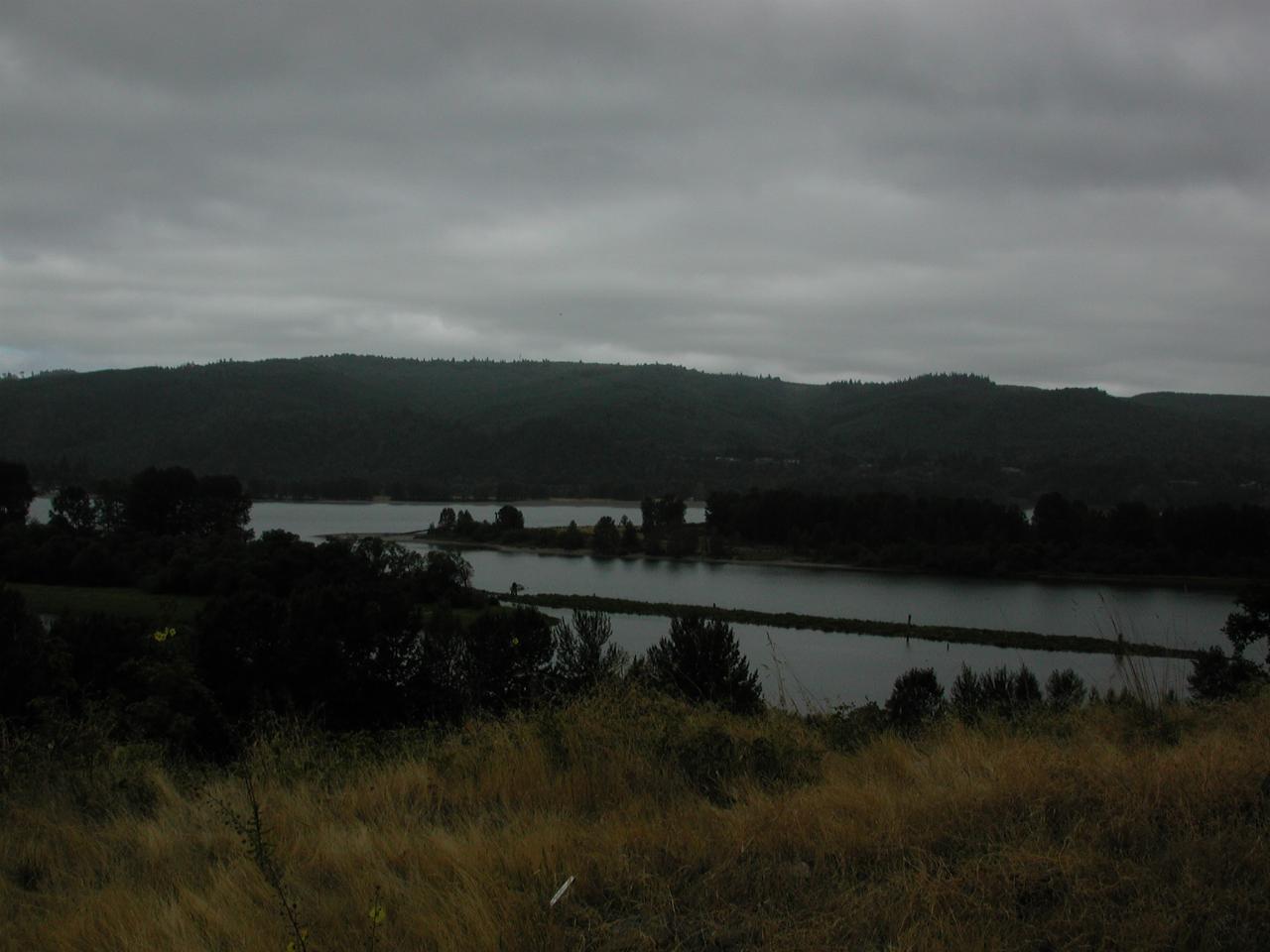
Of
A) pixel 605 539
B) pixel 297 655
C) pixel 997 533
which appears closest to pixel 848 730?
pixel 297 655

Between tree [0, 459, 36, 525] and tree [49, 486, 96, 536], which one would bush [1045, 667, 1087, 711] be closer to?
tree [49, 486, 96, 536]

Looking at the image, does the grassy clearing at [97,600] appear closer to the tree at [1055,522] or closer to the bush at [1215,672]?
the bush at [1215,672]

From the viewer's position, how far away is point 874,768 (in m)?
4.04

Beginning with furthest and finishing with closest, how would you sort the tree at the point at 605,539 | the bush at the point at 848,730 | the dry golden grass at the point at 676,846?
1. the tree at the point at 605,539
2. the bush at the point at 848,730
3. the dry golden grass at the point at 676,846

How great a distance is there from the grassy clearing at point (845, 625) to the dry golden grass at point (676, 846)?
26665 millimetres

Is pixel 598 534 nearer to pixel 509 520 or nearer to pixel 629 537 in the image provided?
pixel 629 537

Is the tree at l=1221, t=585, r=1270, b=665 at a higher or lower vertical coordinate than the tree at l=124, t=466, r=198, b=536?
lower

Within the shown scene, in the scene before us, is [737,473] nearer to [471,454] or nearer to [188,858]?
[471,454]

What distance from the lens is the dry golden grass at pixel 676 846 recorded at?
2.46 meters

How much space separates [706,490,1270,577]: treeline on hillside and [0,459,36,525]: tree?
3990 cm

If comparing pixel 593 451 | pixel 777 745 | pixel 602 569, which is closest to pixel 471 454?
pixel 593 451

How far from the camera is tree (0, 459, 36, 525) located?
175 ft

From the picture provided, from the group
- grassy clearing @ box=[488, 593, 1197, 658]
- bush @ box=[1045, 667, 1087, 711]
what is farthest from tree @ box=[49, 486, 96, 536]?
bush @ box=[1045, 667, 1087, 711]

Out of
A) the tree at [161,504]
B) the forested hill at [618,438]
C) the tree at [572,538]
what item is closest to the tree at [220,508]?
the tree at [161,504]
